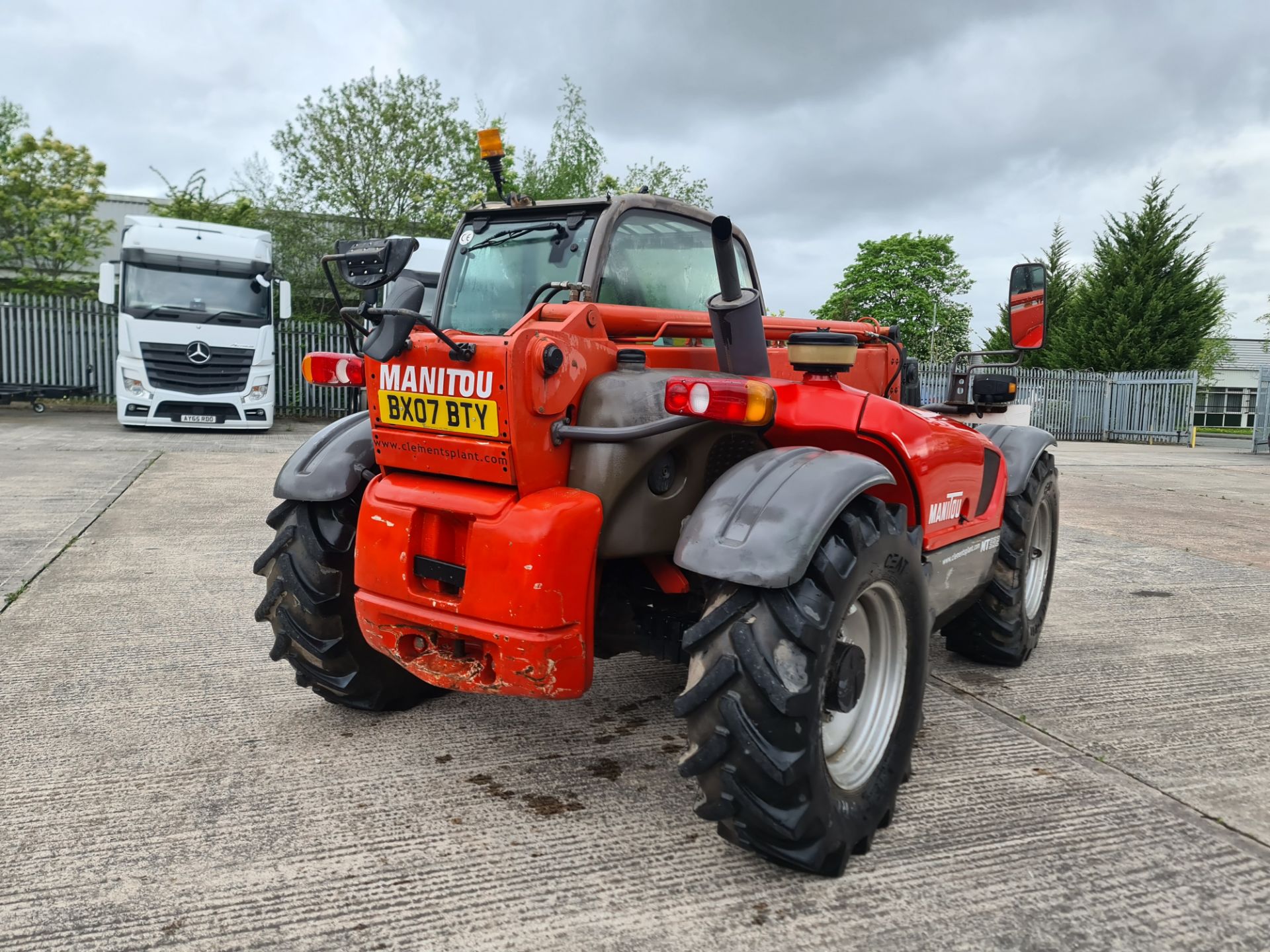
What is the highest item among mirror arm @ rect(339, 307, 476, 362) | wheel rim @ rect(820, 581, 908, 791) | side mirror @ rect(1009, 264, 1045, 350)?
side mirror @ rect(1009, 264, 1045, 350)

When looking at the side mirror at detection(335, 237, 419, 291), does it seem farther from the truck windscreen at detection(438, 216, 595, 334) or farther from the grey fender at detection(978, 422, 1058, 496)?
the grey fender at detection(978, 422, 1058, 496)

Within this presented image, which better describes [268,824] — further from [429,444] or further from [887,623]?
[887,623]

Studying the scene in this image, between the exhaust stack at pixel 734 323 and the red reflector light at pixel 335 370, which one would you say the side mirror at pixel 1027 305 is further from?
the red reflector light at pixel 335 370

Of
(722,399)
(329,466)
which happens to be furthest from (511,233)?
(722,399)

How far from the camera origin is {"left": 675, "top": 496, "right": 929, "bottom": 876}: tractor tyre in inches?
87.7

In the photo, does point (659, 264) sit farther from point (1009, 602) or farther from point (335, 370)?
point (1009, 602)

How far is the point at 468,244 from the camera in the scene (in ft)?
11.5

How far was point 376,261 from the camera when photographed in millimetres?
2826

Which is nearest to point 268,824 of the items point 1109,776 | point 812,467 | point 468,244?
point 812,467

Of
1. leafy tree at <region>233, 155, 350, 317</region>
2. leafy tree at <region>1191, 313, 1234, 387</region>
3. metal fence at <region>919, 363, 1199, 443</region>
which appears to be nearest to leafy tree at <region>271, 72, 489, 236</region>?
leafy tree at <region>233, 155, 350, 317</region>

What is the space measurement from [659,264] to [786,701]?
1739 millimetres

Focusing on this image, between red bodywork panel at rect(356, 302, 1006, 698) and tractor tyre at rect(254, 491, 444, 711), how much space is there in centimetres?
37

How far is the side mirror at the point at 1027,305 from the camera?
3605mm

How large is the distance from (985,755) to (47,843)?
9.19 ft
